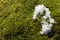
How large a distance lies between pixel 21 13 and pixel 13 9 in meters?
0.28

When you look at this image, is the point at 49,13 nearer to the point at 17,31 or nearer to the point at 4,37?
the point at 17,31

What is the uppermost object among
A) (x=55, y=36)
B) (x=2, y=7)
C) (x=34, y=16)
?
(x=2, y=7)

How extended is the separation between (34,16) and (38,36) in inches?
16.9

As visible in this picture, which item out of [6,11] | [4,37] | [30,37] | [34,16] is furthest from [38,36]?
[6,11]

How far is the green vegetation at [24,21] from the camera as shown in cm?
399

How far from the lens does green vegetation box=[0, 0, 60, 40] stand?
3.99 m

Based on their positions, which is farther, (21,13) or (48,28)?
(21,13)

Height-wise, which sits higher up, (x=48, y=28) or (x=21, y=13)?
(x=21, y=13)

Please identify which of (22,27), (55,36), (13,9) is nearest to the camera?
(55,36)

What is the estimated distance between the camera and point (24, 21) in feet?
13.7

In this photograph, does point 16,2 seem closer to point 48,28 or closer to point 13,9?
point 13,9

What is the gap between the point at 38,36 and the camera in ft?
13.0

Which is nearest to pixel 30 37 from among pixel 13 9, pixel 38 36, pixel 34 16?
pixel 38 36

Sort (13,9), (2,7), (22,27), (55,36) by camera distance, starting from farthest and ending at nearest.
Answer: (2,7)
(13,9)
(22,27)
(55,36)
